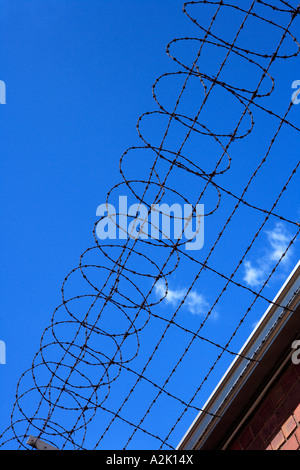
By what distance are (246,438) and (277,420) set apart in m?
0.39

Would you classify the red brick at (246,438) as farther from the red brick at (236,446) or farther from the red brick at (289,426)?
the red brick at (289,426)

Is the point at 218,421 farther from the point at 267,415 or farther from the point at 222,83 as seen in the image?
the point at 222,83

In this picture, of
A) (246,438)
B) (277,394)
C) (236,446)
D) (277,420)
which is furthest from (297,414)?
(236,446)

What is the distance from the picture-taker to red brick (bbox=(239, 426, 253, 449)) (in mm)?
4305

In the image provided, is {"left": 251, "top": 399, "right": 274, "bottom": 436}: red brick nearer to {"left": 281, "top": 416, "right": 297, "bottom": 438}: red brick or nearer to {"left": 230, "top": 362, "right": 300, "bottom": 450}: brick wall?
{"left": 230, "top": 362, "right": 300, "bottom": 450}: brick wall

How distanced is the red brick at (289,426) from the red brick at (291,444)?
4 cm

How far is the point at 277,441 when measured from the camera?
396 centimetres

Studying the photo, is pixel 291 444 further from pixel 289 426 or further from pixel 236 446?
pixel 236 446

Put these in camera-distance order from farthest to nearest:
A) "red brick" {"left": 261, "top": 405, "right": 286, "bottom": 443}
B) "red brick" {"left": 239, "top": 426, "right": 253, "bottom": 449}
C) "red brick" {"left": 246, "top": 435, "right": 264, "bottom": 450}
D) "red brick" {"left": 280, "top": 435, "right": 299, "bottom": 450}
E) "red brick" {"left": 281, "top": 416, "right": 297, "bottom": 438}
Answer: "red brick" {"left": 239, "top": 426, "right": 253, "bottom": 449} → "red brick" {"left": 246, "top": 435, "right": 264, "bottom": 450} → "red brick" {"left": 261, "top": 405, "right": 286, "bottom": 443} → "red brick" {"left": 281, "top": 416, "right": 297, "bottom": 438} → "red brick" {"left": 280, "top": 435, "right": 299, "bottom": 450}

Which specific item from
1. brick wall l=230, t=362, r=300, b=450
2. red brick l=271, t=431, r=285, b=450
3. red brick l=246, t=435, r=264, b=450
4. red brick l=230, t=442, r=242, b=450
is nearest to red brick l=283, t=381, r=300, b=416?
brick wall l=230, t=362, r=300, b=450

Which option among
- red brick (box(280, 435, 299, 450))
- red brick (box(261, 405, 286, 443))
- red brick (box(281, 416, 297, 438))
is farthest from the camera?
red brick (box(261, 405, 286, 443))

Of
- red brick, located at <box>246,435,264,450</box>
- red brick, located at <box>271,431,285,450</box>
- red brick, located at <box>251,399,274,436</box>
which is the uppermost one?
red brick, located at <box>251,399,274,436</box>

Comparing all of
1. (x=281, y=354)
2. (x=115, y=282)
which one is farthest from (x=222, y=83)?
(x=281, y=354)
